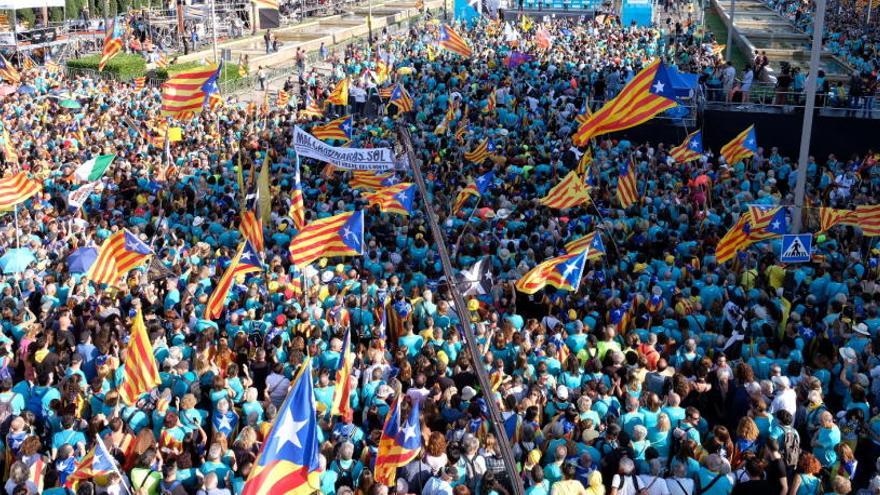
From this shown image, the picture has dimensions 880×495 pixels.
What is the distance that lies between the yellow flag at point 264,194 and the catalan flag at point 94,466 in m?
7.14

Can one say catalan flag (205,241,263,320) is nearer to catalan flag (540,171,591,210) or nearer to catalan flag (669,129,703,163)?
catalan flag (540,171,591,210)

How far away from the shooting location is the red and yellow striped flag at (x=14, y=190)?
14.4 metres

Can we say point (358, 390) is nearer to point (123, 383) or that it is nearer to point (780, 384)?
point (123, 383)

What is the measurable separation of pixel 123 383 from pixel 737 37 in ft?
136

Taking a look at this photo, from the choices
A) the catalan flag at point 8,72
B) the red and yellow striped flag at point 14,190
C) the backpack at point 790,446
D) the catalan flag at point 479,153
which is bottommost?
the backpack at point 790,446

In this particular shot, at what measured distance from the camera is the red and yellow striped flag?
14422 millimetres

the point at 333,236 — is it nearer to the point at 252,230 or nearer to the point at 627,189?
the point at 252,230

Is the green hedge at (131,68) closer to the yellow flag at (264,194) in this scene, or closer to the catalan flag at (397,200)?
the yellow flag at (264,194)

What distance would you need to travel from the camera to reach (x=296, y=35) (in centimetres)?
5344

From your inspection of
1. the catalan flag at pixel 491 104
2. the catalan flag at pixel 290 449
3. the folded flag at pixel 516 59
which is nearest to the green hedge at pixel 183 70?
the folded flag at pixel 516 59

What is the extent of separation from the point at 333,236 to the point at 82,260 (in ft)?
12.6

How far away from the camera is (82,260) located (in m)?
13.2

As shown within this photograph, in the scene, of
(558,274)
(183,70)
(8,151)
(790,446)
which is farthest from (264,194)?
(183,70)

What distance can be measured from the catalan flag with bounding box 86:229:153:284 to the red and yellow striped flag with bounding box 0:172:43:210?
9.69 ft
